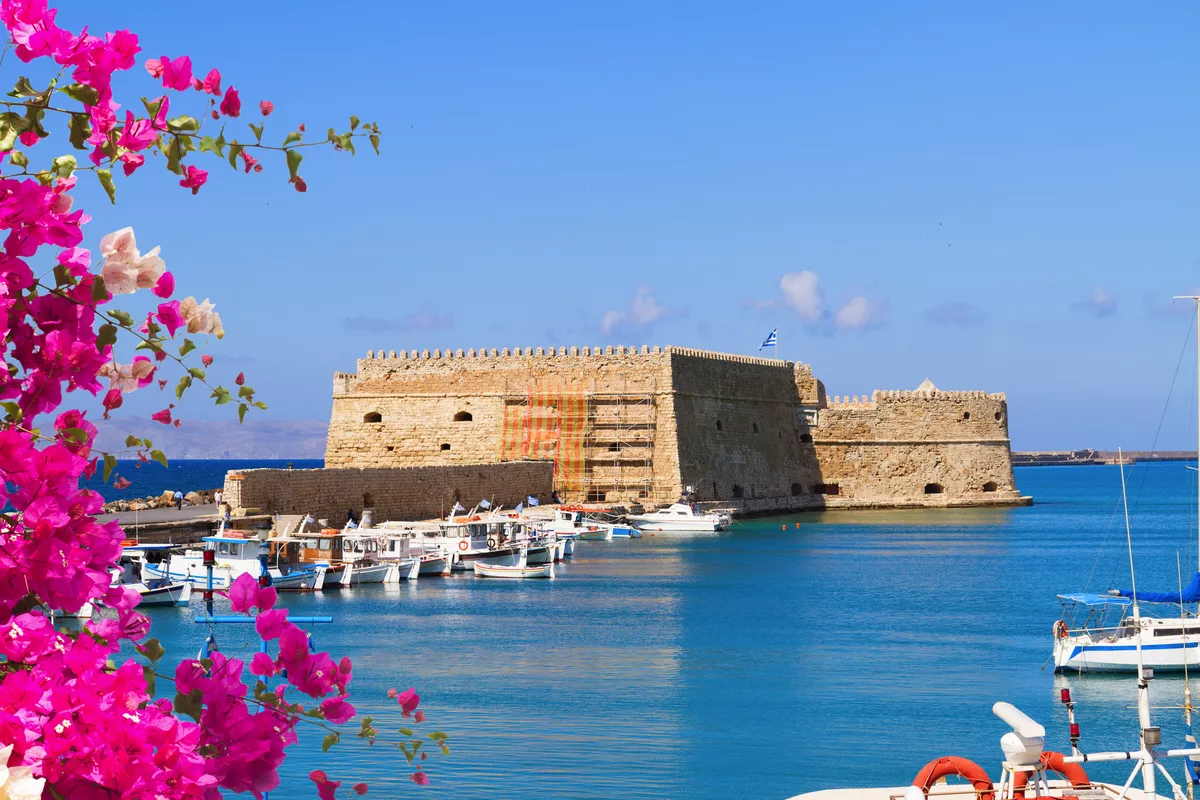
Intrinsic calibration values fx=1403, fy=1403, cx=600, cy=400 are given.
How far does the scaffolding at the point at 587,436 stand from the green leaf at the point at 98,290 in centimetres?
3468

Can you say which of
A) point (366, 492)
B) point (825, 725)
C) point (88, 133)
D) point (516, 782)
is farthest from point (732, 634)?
point (88, 133)

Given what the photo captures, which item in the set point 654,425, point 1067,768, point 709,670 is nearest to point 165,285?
point 1067,768

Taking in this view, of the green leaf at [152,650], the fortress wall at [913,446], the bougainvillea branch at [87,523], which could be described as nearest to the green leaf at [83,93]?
the bougainvillea branch at [87,523]

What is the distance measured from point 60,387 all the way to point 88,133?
440 mm

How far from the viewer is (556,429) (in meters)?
37.3

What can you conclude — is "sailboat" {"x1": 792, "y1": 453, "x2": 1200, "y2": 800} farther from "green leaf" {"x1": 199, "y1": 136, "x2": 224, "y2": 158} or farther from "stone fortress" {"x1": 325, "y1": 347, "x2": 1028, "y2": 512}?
"stone fortress" {"x1": 325, "y1": 347, "x2": 1028, "y2": 512}

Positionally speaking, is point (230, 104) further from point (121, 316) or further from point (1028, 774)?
point (1028, 774)

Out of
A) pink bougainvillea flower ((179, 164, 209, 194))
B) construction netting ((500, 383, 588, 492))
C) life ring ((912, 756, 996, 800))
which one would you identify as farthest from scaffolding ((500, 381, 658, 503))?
pink bougainvillea flower ((179, 164, 209, 194))

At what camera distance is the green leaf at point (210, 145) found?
2.38 metres

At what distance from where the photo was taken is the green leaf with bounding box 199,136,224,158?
238 centimetres

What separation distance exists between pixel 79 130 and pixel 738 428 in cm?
3824

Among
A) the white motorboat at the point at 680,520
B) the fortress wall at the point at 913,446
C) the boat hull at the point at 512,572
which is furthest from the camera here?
the fortress wall at the point at 913,446

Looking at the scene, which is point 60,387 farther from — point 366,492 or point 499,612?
point 366,492

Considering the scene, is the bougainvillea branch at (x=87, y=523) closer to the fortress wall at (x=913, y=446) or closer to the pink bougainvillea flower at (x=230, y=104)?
the pink bougainvillea flower at (x=230, y=104)
